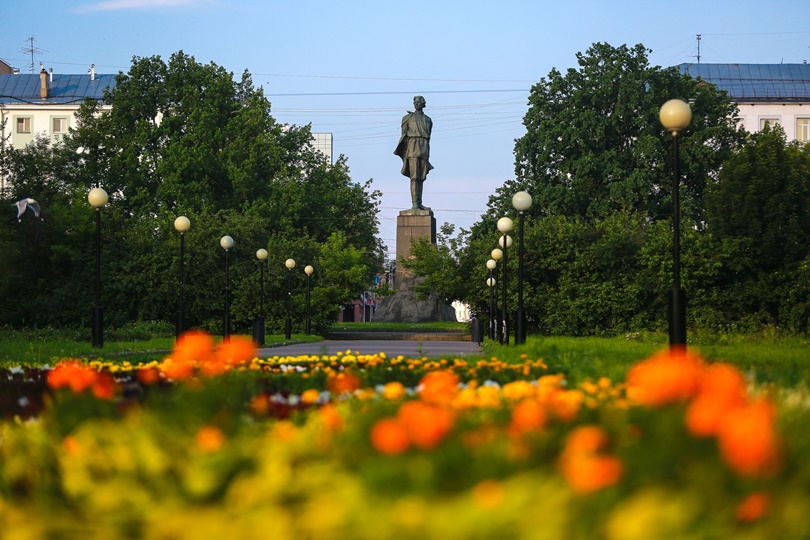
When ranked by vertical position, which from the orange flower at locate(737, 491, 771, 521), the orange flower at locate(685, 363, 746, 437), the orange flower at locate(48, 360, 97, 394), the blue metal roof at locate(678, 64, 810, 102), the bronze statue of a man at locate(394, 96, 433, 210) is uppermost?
the blue metal roof at locate(678, 64, 810, 102)

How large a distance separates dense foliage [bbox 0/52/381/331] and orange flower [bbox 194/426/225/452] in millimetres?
36068

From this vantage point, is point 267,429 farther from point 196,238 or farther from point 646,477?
point 196,238

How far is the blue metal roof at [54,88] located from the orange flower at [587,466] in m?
74.9

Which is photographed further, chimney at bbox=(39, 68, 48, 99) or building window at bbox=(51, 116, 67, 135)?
building window at bbox=(51, 116, 67, 135)

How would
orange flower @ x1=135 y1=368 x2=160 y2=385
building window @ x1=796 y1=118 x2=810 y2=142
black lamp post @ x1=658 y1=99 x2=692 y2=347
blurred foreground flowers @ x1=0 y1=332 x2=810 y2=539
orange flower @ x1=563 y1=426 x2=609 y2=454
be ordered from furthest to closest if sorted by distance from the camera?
1. building window @ x1=796 y1=118 x2=810 y2=142
2. black lamp post @ x1=658 y1=99 x2=692 y2=347
3. orange flower @ x1=135 y1=368 x2=160 y2=385
4. orange flower @ x1=563 y1=426 x2=609 y2=454
5. blurred foreground flowers @ x1=0 y1=332 x2=810 y2=539

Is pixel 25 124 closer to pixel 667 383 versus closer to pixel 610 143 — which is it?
pixel 610 143

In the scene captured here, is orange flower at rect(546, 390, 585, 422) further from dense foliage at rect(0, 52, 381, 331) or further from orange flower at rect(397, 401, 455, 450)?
dense foliage at rect(0, 52, 381, 331)

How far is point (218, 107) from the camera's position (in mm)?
50875

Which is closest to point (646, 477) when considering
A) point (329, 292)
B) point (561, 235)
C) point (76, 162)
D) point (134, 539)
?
point (134, 539)

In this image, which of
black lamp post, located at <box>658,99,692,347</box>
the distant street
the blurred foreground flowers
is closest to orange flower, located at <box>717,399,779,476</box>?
the blurred foreground flowers

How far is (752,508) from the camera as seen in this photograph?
2.91 meters

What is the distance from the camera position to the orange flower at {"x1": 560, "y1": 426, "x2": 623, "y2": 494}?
9.07 feet

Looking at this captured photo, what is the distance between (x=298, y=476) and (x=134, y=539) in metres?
0.49

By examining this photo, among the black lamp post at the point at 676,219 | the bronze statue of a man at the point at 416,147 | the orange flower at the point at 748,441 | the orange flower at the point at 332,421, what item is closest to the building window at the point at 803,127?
the bronze statue of a man at the point at 416,147
